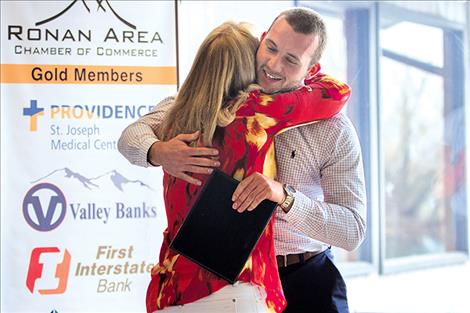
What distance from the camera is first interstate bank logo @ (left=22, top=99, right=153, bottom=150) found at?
3488mm

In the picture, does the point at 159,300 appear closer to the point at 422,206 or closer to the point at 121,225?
the point at 121,225

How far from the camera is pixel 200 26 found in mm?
3850

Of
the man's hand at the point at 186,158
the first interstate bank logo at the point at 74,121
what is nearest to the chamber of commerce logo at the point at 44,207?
the first interstate bank logo at the point at 74,121

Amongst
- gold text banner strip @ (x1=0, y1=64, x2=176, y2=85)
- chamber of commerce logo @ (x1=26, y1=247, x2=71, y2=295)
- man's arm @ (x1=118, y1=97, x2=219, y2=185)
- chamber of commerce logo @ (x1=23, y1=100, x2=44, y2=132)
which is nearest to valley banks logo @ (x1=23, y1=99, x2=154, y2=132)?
chamber of commerce logo @ (x1=23, y1=100, x2=44, y2=132)

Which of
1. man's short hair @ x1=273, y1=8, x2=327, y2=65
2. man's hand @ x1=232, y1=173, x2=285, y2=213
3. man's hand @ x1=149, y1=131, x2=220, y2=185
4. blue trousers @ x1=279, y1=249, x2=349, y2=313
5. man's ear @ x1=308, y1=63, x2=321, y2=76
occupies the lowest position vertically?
blue trousers @ x1=279, y1=249, x2=349, y2=313

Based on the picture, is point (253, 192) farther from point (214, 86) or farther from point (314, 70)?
point (314, 70)

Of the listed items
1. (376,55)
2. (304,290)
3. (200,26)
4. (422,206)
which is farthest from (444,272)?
(304,290)

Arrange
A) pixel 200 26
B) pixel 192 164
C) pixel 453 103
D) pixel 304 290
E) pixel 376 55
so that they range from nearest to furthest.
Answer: pixel 192 164 < pixel 304 290 < pixel 200 26 < pixel 376 55 < pixel 453 103

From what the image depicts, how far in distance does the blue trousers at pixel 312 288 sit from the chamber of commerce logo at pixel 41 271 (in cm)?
167

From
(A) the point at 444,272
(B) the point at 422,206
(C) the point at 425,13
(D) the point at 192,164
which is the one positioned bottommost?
(A) the point at 444,272

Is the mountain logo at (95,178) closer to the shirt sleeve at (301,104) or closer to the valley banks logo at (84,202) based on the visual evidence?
the valley banks logo at (84,202)

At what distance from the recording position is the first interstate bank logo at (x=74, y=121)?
349cm

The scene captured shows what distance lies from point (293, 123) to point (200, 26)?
2029mm

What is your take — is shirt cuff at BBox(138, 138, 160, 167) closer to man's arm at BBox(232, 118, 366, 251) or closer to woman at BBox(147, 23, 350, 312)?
woman at BBox(147, 23, 350, 312)
